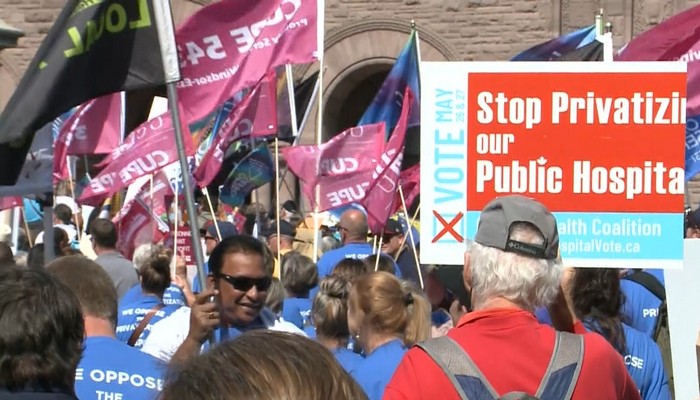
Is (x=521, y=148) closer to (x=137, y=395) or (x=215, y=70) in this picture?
(x=137, y=395)

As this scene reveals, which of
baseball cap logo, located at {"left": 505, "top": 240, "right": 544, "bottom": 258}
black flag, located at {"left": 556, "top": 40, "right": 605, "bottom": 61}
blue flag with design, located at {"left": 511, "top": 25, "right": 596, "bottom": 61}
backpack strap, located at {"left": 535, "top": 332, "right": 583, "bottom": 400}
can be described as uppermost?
blue flag with design, located at {"left": 511, "top": 25, "right": 596, "bottom": 61}

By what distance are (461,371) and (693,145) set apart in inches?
275

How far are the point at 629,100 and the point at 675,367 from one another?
0.98 meters

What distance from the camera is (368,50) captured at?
23312mm

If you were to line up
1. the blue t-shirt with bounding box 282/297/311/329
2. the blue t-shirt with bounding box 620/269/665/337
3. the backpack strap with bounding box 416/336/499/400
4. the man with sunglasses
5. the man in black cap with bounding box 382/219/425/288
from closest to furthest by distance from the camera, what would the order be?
the backpack strap with bounding box 416/336/499/400 → the man with sunglasses → the blue t-shirt with bounding box 620/269/665/337 → the blue t-shirt with bounding box 282/297/311/329 → the man in black cap with bounding box 382/219/425/288

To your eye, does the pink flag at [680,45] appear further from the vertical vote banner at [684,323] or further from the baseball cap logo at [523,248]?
the baseball cap logo at [523,248]

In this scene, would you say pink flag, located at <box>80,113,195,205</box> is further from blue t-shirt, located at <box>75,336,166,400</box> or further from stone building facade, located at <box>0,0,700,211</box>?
stone building facade, located at <box>0,0,700,211</box>

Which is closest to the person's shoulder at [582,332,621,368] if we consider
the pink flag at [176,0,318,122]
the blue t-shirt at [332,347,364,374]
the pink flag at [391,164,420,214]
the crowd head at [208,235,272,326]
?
the crowd head at [208,235,272,326]

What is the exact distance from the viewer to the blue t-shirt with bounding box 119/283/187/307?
8.10 meters

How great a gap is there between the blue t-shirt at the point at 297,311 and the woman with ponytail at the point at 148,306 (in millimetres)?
888

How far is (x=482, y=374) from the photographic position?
11.2ft

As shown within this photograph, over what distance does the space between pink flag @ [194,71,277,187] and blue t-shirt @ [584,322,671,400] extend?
7387mm

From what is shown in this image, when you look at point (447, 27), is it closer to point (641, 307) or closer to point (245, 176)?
point (245, 176)

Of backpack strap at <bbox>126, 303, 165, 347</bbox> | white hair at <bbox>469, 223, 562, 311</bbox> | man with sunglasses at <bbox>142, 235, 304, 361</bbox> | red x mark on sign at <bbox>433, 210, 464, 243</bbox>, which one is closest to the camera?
white hair at <bbox>469, 223, 562, 311</bbox>
